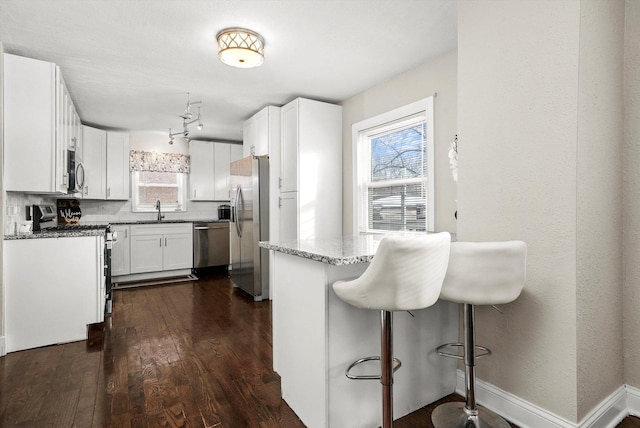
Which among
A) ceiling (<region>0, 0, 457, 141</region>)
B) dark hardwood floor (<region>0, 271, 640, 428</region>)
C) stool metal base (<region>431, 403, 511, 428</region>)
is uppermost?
ceiling (<region>0, 0, 457, 141</region>)

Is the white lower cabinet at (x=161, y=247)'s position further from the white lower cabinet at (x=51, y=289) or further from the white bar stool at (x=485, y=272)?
the white bar stool at (x=485, y=272)

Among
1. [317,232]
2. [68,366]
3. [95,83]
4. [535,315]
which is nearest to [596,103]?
[535,315]

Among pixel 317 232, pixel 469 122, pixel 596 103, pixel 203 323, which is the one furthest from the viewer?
pixel 317 232

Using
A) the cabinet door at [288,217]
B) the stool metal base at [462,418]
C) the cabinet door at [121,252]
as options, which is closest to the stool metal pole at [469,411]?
the stool metal base at [462,418]

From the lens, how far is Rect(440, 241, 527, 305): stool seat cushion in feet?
4.91

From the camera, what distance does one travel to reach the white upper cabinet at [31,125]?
264 cm

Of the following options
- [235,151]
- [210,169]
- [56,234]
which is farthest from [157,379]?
[235,151]

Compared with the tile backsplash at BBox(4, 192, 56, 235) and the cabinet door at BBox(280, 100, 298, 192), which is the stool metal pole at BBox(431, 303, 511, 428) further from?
the tile backsplash at BBox(4, 192, 56, 235)

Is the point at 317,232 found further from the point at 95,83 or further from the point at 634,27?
the point at 634,27

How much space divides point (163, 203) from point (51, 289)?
3326mm

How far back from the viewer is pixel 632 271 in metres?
1.78

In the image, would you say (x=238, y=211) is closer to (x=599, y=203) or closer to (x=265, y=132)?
(x=265, y=132)

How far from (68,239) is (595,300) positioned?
3.61 m

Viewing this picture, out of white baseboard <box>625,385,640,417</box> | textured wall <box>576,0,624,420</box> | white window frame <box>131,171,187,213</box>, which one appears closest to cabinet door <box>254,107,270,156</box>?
white window frame <box>131,171,187,213</box>
